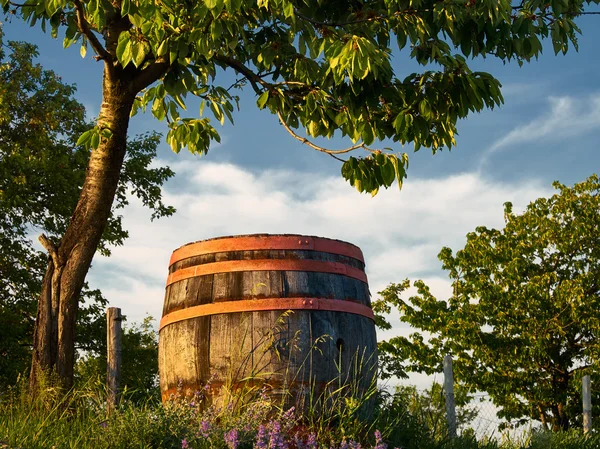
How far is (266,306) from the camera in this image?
648cm

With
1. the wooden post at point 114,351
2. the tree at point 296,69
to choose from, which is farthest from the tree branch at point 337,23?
the wooden post at point 114,351

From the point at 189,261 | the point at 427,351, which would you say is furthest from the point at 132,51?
the point at 427,351

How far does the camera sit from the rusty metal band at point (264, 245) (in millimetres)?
6746

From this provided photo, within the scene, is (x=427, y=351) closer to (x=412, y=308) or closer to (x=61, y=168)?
(x=412, y=308)

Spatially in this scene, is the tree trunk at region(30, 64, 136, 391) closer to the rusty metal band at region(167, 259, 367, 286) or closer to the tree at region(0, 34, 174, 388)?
the rusty metal band at region(167, 259, 367, 286)

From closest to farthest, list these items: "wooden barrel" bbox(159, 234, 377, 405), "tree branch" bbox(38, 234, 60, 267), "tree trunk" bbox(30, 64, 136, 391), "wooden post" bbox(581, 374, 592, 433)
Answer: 1. "wooden barrel" bbox(159, 234, 377, 405)
2. "tree trunk" bbox(30, 64, 136, 391)
3. "tree branch" bbox(38, 234, 60, 267)
4. "wooden post" bbox(581, 374, 592, 433)

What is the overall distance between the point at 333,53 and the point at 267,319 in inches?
92.7

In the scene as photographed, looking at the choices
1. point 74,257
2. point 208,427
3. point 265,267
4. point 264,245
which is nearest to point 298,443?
point 208,427

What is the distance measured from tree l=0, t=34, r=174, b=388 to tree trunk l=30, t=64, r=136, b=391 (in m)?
10.9

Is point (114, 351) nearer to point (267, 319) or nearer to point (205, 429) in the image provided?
point (267, 319)

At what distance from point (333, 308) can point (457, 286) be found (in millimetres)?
21288

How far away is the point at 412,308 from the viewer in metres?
27.5

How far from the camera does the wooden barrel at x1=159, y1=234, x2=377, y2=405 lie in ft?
21.1

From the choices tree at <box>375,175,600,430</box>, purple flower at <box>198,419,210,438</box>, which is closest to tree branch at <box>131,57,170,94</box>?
purple flower at <box>198,419,210,438</box>
